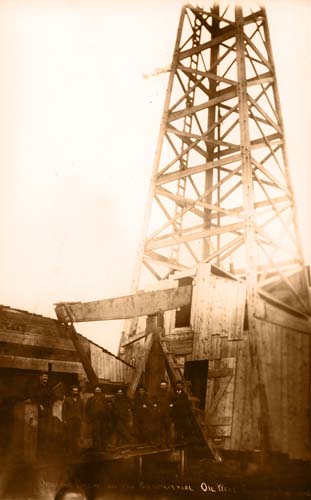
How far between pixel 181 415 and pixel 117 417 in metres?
1.16

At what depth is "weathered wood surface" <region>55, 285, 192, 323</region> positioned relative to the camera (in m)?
7.90

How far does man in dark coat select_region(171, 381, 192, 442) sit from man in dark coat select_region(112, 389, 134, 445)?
813 millimetres

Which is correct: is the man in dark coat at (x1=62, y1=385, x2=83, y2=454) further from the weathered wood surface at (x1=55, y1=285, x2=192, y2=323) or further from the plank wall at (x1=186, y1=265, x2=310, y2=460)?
the plank wall at (x1=186, y1=265, x2=310, y2=460)

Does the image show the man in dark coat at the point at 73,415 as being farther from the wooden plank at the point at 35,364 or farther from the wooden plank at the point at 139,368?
the wooden plank at the point at 139,368

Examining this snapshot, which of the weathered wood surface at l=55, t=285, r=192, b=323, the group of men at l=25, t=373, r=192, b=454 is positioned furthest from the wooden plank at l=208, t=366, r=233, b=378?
the weathered wood surface at l=55, t=285, r=192, b=323

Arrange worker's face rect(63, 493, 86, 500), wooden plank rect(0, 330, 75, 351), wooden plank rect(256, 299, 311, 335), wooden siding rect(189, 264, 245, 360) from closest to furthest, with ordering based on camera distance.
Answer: worker's face rect(63, 493, 86, 500) < wooden plank rect(0, 330, 75, 351) < wooden plank rect(256, 299, 311, 335) < wooden siding rect(189, 264, 245, 360)

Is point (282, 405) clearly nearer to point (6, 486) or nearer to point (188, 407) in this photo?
point (188, 407)

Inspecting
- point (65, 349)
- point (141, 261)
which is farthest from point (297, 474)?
point (141, 261)

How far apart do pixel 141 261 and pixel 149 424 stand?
438 cm

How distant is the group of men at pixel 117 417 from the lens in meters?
7.61

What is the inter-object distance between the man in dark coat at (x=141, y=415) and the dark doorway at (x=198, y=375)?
2.31 metres

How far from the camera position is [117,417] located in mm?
7996

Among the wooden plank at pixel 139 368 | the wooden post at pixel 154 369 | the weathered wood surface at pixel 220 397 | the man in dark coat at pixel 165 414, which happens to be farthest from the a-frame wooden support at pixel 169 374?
the weathered wood surface at pixel 220 397

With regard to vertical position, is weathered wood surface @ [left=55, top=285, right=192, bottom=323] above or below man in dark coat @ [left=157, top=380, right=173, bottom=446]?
above
